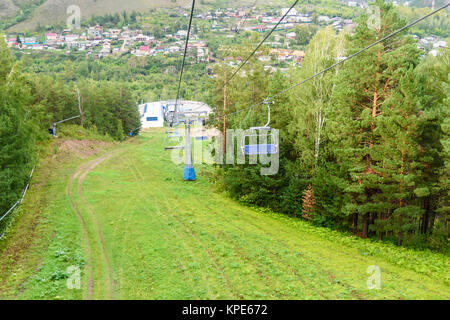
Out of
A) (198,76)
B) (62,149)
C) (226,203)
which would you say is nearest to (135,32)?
(198,76)

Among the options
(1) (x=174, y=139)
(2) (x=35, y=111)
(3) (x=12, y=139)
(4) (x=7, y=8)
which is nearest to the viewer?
(3) (x=12, y=139)

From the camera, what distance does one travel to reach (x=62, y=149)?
116 ft

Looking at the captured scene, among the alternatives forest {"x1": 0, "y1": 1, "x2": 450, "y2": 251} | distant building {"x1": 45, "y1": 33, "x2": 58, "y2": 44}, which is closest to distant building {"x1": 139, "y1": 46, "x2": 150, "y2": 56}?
distant building {"x1": 45, "y1": 33, "x2": 58, "y2": 44}

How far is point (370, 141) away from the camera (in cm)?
1858

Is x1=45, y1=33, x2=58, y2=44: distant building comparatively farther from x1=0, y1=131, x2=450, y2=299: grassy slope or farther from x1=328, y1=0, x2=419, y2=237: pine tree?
x1=328, y1=0, x2=419, y2=237: pine tree

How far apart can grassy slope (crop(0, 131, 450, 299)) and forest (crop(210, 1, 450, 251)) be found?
1.88 metres

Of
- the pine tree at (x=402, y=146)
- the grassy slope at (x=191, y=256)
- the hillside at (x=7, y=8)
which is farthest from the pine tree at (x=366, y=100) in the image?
the hillside at (x=7, y=8)

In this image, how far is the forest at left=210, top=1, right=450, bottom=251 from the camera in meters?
16.9

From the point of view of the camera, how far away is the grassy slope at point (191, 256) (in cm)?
1134

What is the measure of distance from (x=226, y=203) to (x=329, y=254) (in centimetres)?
969

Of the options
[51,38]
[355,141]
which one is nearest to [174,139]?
[355,141]

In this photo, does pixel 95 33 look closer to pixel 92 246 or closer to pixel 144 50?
pixel 144 50

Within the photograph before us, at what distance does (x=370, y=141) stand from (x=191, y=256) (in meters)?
11.8
